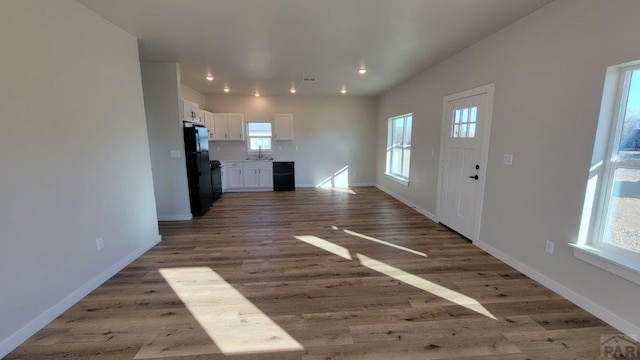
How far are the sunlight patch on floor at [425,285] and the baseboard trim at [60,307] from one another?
2663 mm

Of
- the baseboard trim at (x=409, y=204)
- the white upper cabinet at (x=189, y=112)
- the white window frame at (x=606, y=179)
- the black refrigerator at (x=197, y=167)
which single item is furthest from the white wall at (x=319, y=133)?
the white window frame at (x=606, y=179)

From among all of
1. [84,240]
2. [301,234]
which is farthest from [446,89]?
[84,240]

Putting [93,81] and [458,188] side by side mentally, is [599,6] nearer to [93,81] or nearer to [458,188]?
[458,188]

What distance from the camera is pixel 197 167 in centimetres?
450

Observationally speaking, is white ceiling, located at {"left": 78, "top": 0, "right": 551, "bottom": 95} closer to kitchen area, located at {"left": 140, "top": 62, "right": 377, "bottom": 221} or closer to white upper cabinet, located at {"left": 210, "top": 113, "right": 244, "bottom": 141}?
white upper cabinet, located at {"left": 210, "top": 113, "right": 244, "bottom": 141}

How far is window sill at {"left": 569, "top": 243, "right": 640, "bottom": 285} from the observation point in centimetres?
174

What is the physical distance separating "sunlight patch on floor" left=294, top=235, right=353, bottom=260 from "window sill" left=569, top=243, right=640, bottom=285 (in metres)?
2.05

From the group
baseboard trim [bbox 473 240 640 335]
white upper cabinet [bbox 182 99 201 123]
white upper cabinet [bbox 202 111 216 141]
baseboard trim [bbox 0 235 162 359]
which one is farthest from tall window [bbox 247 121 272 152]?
baseboard trim [bbox 473 240 640 335]

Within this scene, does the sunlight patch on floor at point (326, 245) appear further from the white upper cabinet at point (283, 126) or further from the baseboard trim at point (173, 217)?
the white upper cabinet at point (283, 126)

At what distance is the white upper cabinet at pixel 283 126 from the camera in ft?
23.4

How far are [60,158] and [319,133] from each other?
19.2 ft

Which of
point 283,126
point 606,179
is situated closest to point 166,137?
point 283,126

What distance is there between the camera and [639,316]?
68.3 inches

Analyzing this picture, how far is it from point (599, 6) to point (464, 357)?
9.16 ft
